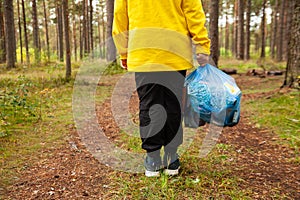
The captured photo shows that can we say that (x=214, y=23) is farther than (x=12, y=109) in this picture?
Yes

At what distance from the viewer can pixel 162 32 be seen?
241cm

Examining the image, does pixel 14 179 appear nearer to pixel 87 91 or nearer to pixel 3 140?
pixel 3 140

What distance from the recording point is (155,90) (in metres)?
2.50

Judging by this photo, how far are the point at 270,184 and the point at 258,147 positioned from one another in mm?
1063

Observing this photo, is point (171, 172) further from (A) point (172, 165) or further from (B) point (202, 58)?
(B) point (202, 58)

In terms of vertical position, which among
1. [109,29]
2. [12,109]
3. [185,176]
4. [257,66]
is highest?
[109,29]

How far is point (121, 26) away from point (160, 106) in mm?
797

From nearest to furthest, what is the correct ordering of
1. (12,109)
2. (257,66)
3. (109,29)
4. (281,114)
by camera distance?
(281,114) < (12,109) < (109,29) < (257,66)

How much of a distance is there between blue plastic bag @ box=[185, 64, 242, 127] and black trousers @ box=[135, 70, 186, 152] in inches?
5.8

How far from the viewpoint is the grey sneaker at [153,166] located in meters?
2.67

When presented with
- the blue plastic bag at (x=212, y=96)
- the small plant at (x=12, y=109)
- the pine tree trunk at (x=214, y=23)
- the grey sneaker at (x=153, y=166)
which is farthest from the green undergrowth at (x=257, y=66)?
the grey sneaker at (x=153, y=166)

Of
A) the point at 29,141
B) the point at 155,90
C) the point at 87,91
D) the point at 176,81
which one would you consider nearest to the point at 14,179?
the point at 29,141

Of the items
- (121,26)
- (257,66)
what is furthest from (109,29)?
(121,26)

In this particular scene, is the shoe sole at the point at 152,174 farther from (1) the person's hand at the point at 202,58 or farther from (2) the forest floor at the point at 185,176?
(1) the person's hand at the point at 202,58
